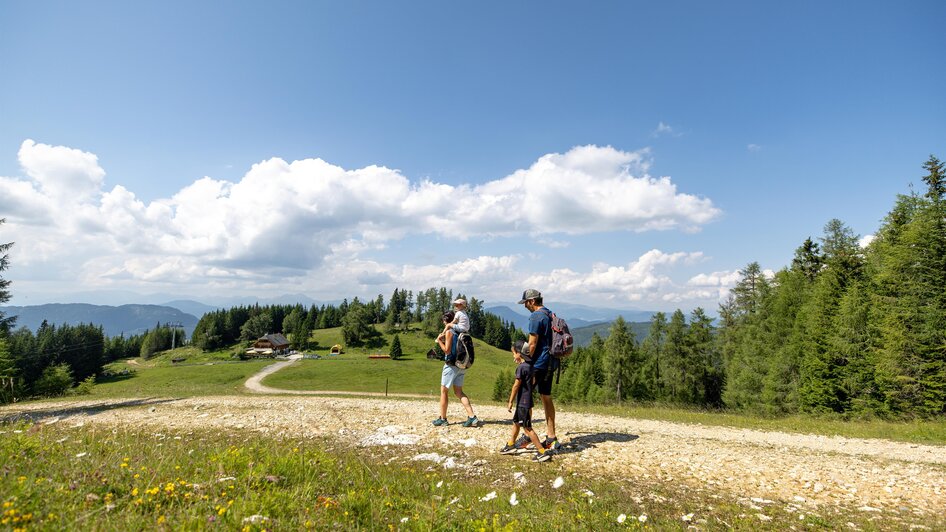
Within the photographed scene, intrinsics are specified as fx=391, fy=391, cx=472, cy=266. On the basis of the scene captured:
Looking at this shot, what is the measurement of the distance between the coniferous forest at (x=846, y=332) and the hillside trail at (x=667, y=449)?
46.7ft

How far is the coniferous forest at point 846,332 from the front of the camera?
2156 cm

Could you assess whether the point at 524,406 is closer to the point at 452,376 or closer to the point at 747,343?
the point at 452,376

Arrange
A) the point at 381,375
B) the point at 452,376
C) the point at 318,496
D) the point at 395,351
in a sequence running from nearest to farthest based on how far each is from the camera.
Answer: the point at 318,496 → the point at 452,376 → the point at 381,375 → the point at 395,351

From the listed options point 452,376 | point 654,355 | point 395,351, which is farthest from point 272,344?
point 452,376

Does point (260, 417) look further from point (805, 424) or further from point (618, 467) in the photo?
point (805, 424)

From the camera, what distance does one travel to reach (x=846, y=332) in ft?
84.4

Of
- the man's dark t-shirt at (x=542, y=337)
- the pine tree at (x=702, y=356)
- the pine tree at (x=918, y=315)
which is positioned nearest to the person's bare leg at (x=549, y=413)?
the man's dark t-shirt at (x=542, y=337)

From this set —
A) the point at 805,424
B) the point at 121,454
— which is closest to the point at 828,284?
the point at 805,424

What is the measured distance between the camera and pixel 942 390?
20.8 m

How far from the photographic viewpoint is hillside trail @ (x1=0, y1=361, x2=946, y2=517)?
6.42 meters

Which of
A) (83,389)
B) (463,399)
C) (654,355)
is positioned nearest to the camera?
(463,399)

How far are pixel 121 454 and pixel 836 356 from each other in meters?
37.0

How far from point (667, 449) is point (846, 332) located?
26361 mm

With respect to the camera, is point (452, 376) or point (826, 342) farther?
point (826, 342)
